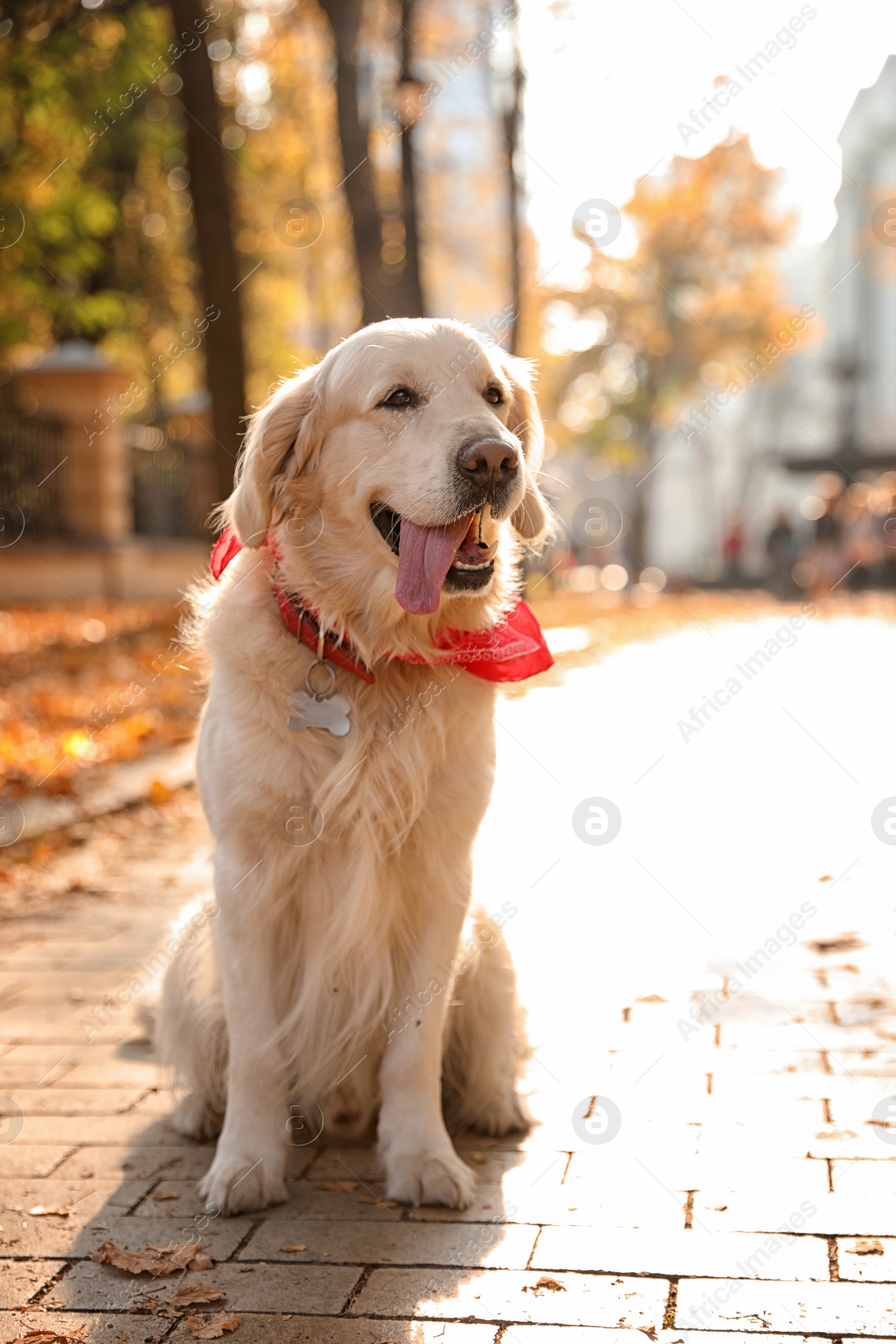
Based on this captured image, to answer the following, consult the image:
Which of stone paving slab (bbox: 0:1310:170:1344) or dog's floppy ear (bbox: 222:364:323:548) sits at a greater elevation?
dog's floppy ear (bbox: 222:364:323:548)

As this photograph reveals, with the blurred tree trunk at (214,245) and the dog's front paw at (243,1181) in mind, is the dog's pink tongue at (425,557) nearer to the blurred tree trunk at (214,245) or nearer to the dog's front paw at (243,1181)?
the dog's front paw at (243,1181)

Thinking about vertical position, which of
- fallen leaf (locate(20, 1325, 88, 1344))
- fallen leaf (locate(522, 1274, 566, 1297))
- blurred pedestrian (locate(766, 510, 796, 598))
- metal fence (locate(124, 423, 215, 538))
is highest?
fallen leaf (locate(20, 1325, 88, 1344))

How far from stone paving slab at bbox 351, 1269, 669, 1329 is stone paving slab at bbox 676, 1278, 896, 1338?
7cm

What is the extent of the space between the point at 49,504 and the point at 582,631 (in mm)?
8274

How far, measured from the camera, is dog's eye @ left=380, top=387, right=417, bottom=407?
3.25 meters

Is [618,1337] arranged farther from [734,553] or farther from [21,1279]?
[734,553]

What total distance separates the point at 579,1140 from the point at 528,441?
1.86 meters

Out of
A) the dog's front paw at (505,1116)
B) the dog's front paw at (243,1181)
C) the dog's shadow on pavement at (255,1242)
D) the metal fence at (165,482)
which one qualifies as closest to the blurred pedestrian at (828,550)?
the metal fence at (165,482)

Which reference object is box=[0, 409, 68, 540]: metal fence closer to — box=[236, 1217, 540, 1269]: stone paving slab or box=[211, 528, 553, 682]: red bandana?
box=[211, 528, 553, 682]: red bandana

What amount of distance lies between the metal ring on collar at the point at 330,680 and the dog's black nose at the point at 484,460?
0.57 m

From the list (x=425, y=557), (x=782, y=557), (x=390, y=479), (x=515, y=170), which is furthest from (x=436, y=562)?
(x=782, y=557)

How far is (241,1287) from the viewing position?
2.64 meters

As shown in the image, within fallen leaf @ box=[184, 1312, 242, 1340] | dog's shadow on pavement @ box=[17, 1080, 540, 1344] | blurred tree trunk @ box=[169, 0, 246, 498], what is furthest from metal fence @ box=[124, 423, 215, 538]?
fallen leaf @ box=[184, 1312, 242, 1340]

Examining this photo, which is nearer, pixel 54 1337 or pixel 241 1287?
pixel 54 1337
